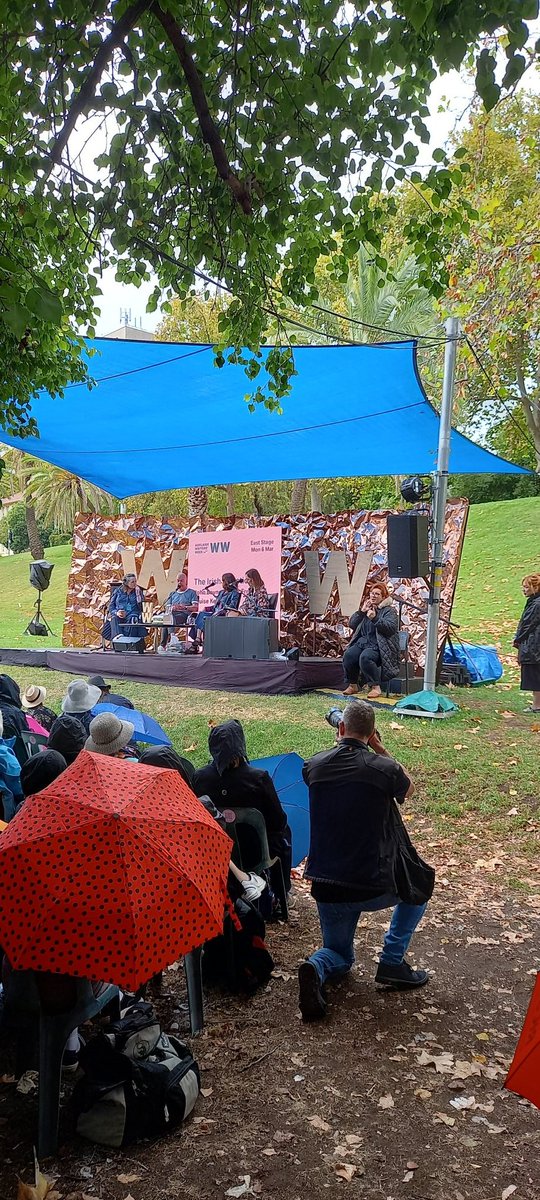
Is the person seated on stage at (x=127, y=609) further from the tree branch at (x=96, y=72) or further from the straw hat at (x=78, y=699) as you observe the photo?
the tree branch at (x=96, y=72)

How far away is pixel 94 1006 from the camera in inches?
101

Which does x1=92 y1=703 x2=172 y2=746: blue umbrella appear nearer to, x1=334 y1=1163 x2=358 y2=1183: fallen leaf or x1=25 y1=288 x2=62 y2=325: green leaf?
x1=334 y1=1163 x2=358 y2=1183: fallen leaf

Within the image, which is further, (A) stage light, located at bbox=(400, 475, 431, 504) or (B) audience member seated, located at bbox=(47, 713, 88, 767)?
(A) stage light, located at bbox=(400, 475, 431, 504)

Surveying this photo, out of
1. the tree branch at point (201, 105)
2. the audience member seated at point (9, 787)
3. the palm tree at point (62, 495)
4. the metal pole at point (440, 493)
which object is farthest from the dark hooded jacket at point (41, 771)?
the palm tree at point (62, 495)

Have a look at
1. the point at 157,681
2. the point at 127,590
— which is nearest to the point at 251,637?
the point at 157,681

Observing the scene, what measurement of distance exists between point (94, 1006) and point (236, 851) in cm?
111

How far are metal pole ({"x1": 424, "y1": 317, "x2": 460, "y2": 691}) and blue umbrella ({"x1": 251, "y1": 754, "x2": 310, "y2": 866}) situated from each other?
462 cm

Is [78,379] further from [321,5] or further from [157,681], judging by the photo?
[157,681]

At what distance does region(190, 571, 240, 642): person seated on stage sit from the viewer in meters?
13.1

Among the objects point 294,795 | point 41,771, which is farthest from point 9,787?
point 294,795

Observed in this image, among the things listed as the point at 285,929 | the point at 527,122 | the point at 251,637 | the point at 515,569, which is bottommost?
the point at 285,929

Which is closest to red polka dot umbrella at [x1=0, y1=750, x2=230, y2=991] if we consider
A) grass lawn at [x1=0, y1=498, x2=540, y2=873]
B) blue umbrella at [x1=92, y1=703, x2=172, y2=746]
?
blue umbrella at [x1=92, y1=703, x2=172, y2=746]

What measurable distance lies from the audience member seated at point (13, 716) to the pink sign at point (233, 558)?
8.01m

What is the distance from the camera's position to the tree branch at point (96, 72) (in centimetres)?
271
